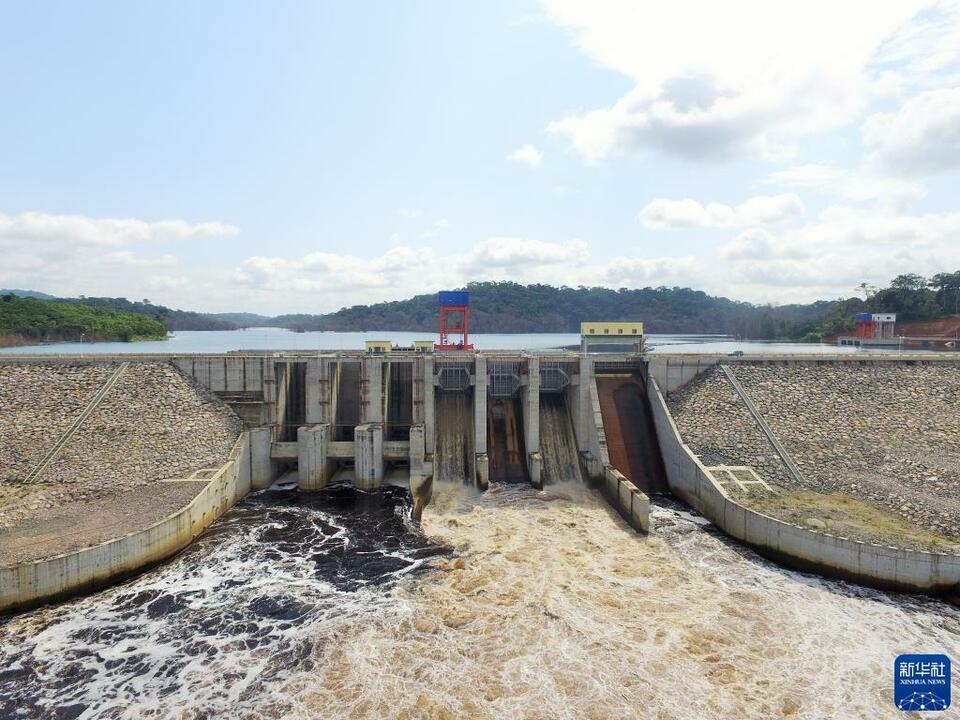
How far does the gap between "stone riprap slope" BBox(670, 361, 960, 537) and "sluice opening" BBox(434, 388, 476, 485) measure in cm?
1150

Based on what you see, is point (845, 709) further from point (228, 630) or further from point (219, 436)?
point (219, 436)

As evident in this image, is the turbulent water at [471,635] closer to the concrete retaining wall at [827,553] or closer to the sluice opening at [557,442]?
the concrete retaining wall at [827,553]

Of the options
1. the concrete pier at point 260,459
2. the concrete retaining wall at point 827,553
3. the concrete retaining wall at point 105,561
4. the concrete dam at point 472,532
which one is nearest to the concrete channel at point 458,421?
the concrete pier at point 260,459

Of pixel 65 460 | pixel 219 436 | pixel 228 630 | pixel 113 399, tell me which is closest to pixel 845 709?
pixel 228 630

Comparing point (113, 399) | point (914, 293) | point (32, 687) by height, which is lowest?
point (32, 687)

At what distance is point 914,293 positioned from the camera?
92.4 m

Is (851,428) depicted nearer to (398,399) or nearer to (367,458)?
(398,399)

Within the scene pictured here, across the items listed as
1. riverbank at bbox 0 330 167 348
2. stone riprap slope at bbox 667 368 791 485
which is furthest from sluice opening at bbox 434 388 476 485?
riverbank at bbox 0 330 167 348

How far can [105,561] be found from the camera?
55.8 feet

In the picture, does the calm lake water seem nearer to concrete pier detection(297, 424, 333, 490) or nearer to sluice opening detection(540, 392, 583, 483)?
sluice opening detection(540, 392, 583, 483)

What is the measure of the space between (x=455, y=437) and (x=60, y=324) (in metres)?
104

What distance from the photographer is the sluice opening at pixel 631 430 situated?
90.5 ft

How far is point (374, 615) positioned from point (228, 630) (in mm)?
4228

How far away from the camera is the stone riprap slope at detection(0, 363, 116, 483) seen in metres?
23.2
